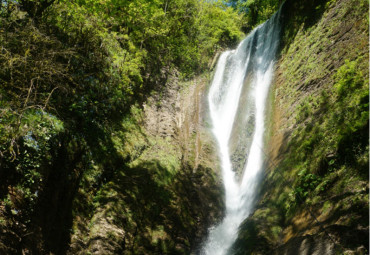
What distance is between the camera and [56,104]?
22.9ft

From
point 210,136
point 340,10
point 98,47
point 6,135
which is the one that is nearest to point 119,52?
point 98,47

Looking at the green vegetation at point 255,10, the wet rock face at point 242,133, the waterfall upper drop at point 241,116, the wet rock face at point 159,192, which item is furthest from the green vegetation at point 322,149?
the green vegetation at point 255,10

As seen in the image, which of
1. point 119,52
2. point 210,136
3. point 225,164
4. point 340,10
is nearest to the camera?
point 340,10

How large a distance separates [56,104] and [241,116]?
841 cm

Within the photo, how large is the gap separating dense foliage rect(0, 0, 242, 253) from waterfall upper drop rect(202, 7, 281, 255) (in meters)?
4.33

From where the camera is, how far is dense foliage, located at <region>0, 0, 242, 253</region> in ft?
16.1

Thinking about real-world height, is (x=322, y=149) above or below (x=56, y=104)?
below

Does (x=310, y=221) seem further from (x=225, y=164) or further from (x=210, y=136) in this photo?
(x=210, y=136)

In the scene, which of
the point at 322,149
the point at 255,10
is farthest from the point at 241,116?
the point at 255,10

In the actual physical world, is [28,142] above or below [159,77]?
below

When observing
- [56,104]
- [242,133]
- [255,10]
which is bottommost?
[56,104]

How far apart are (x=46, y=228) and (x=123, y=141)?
4.46m

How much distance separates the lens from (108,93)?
9.17 metres

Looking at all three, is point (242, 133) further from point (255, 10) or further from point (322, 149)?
point (255, 10)
